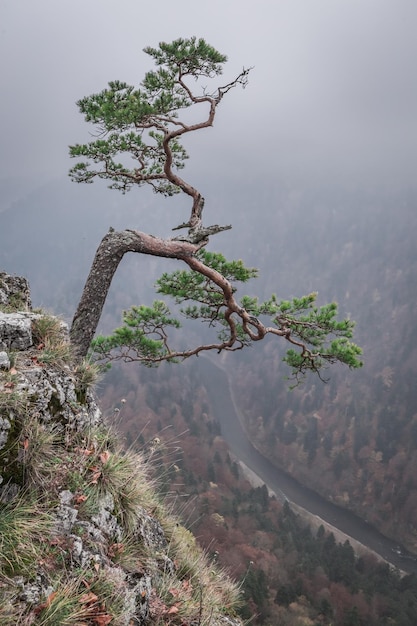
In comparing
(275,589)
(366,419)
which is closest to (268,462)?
(366,419)

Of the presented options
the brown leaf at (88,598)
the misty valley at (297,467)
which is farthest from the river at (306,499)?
the brown leaf at (88,598)

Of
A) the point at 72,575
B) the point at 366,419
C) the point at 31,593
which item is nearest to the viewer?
the point at 31,593

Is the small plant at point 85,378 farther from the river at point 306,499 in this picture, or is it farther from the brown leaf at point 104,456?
the river at point 306,499

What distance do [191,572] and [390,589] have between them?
256 ft

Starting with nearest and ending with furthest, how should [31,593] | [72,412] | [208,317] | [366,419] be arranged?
[31,593]
[72,412]
[208,317]
[366,419]

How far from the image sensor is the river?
83.6 metres

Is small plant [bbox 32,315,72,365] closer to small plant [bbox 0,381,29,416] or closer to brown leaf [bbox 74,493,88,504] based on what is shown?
small plant [bbox 0,381,29,416]

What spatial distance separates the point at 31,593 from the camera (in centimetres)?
261

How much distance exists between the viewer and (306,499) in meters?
102

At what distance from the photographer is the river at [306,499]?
83.6 m

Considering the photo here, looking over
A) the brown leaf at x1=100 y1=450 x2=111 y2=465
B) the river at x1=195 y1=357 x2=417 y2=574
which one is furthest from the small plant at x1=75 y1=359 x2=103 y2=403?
the river at x1=195 y1=357 x2=417 y2=574

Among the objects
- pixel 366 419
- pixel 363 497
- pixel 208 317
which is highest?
pixel 366 419

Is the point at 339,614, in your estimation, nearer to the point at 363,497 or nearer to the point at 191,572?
the point at 363,497

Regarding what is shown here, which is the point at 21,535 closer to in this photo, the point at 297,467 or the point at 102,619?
the point at 102,619
